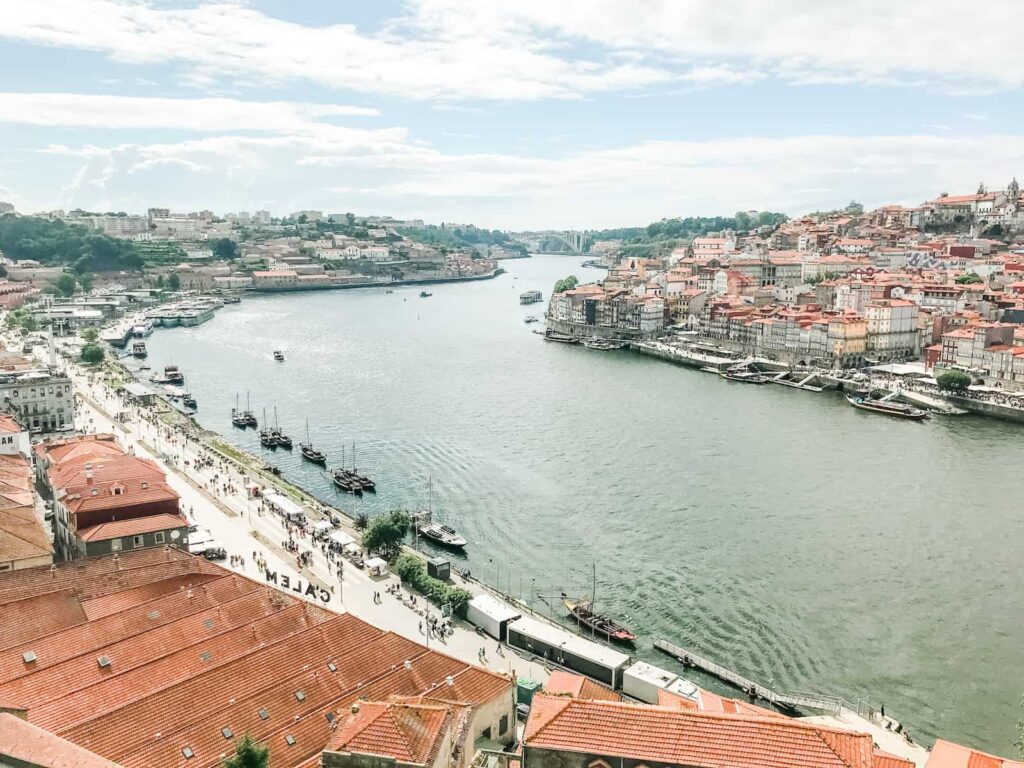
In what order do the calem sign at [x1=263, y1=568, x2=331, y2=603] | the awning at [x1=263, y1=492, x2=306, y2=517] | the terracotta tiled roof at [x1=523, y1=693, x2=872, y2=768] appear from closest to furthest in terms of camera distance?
the terracotta tiled roof at [x1=523, y1=693, x2=872, y2=768] → the calem sign at [x1=263, y1=568, x2=331, y2=603] → the awning at [x1=263, y1=492, x2=306, y2=517]

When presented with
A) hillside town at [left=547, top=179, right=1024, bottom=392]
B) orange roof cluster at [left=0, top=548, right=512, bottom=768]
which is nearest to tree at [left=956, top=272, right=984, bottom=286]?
hillside town at [left=547, top=179, right=1024, bottom=392]

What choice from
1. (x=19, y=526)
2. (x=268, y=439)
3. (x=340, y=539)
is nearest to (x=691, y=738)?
(x=340, y=539)

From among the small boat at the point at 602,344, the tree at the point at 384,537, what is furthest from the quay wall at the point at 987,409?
the tree at the point at 384,537

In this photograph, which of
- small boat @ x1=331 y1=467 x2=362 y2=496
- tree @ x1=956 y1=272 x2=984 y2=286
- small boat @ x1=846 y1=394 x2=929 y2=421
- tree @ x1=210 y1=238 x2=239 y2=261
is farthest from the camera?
tree @ x1=210 y1=238 x2=239 y2=261

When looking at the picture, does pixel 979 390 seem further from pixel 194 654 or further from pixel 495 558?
pixel 194 654

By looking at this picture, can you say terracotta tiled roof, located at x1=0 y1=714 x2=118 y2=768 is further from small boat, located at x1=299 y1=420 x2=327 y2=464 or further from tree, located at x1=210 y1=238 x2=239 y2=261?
tree, located at x1=210 y1=238 x2=239 y2=261

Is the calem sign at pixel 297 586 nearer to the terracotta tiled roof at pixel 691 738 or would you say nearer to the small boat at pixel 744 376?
the terracotta tiled roof at pixel 691 738

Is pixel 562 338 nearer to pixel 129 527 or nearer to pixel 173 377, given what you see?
pixel 173 377

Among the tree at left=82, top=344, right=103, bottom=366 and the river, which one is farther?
the tree at left=82, top=344, right=103, bottom=366
